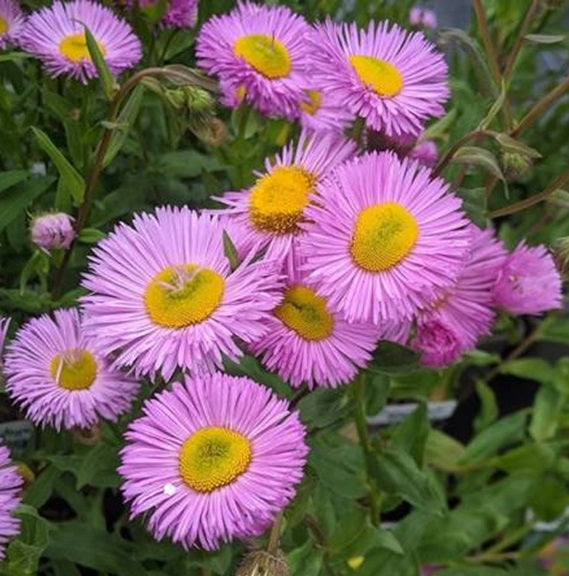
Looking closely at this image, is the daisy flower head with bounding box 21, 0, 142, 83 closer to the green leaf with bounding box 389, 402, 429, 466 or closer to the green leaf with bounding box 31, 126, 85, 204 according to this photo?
the green leaf with bounding box 31, 126, 85, 204

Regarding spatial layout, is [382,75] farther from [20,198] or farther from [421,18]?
[421,18]

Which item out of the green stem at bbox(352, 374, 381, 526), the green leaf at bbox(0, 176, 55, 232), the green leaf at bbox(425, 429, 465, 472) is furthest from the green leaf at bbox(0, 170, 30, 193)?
the green leaf at bbox(425, 429, 465, 472)

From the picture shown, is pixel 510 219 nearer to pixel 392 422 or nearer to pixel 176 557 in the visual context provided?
pixel 392 422

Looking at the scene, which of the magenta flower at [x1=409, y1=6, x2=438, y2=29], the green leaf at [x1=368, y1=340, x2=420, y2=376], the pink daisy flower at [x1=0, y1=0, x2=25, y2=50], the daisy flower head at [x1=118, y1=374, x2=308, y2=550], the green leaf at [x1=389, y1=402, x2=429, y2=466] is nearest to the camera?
the daisy flower head at [x1=118, y1=374, x2=308, y2=550]

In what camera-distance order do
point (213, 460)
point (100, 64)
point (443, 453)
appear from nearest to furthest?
1. point (213, 460)
2. point (100, 64)
3. point (443, 453)

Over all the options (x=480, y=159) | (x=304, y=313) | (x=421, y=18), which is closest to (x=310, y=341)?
(x=304, y=313)

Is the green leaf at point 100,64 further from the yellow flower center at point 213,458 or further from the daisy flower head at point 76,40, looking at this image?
the yellow flower center at point 213,458

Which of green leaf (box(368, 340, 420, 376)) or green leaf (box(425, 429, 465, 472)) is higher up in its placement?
green leaf (box(425, 429, 465, 472))

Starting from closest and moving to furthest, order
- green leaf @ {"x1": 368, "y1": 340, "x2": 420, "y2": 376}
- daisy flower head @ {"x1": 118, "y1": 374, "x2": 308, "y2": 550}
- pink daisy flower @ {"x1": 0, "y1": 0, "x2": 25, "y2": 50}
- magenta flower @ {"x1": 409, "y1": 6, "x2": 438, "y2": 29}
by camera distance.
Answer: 1. daisy flower head @ {"x1": 118, "y1": 374, "x2": 308, "y2": 550}
2. green leaf @ {"x1": 368, "y1": 340, "x2": 420, "y2": 376}
3. pink daisy flower @ {"x1": 0, "y1": 0, "x2": 25, "y2": 50}
4. magenta flower @ {"x1": 409, "y1": 6, "x2": 438, "y2": 29}
